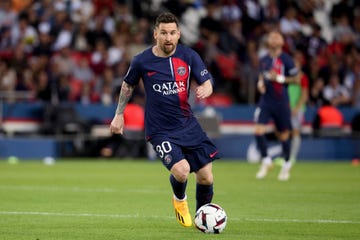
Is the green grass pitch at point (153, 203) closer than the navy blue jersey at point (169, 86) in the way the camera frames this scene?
A: Yes

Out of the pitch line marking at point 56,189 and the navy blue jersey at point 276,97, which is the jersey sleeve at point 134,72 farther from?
the navy blue jersey at point 276,97

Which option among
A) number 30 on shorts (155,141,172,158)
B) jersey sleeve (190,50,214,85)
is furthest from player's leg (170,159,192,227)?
jersey sleeve (190,50,214,85)

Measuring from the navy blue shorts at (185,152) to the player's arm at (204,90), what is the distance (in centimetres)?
57

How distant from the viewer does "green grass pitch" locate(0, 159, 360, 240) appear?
980cm

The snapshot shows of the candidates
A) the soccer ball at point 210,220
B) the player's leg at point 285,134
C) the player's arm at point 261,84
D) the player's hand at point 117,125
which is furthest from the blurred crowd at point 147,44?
the soccer ball at point 210,220

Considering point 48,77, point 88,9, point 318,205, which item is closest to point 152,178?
point 318,205

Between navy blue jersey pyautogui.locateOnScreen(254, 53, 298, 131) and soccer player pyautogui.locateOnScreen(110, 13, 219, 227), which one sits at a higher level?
soccer player pyautogui.locateOnScreen(110, 13, 219, 227)

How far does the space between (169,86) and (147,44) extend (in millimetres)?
18379

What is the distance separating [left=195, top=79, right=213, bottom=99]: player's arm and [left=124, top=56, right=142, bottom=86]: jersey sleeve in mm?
720

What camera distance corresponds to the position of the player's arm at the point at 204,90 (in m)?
9.82

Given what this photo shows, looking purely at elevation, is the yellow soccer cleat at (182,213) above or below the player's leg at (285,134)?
above

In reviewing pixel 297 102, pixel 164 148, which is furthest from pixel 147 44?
pixel 164 148

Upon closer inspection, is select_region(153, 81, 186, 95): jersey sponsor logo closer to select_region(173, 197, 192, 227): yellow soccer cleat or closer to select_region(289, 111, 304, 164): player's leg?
select_region(173, 197, 192, 227): yellow soccer cleat

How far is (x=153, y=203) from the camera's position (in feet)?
43.6
